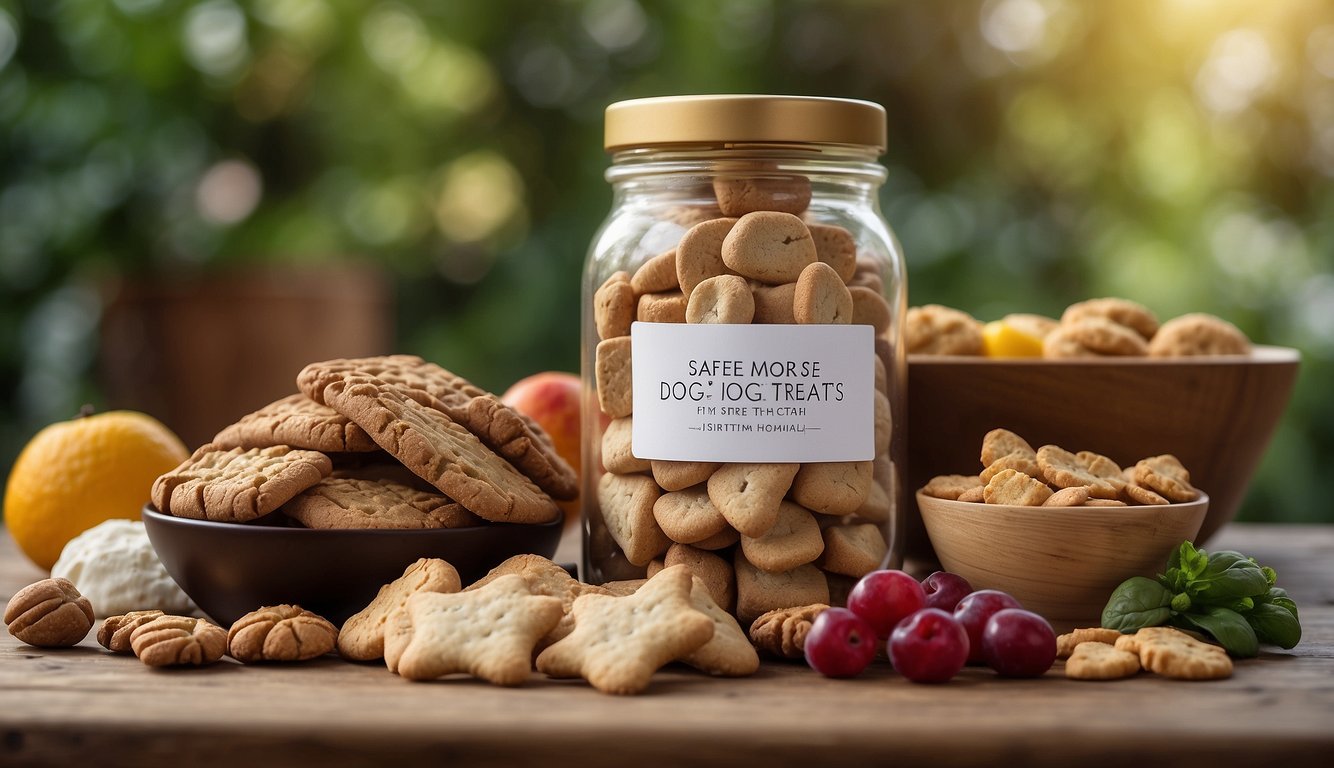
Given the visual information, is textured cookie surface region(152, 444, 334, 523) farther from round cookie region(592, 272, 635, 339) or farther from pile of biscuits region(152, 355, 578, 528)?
round cookie region(592, 272, 635, 339)

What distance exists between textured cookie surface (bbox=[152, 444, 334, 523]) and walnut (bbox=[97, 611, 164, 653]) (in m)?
0.09

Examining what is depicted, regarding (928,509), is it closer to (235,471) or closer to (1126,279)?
(235,471)

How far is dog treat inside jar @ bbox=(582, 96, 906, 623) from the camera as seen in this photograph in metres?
1.02

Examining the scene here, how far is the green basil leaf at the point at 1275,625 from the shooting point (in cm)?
99

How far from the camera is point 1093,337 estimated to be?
4.29 feet

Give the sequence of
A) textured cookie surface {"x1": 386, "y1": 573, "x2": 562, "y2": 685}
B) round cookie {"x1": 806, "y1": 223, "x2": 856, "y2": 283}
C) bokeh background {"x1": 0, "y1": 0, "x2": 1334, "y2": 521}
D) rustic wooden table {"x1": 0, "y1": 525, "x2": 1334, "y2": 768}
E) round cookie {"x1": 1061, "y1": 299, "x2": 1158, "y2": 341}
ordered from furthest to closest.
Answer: bokeh background {"x1": 0, "y1": 0, "x2": 1334, "y2": 521}
round cookie {"x1": 1061, "y1": 299, "x2": 1158, "y2": 341}
round cookie {"x1": 806, "y1": 223, "x2": 856, "y2": 283}
textured cookie surface {"x1": 386, "y1": 573, "x2": 562, "y2": 685}
rustic wooden table {"x1": 0, "y1": 525, "x2": 1334, "y2": 768}

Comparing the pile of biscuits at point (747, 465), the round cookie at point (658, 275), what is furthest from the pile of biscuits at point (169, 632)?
the round cookie at point (658, 275)

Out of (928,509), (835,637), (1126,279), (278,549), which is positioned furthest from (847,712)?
(1126,279)

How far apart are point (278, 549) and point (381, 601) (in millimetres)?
96

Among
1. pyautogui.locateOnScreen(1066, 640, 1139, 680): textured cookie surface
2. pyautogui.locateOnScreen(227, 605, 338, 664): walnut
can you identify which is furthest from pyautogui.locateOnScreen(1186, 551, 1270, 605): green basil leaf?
pyautogui.locateOnScreen(227, 605, 338, 664): walnut

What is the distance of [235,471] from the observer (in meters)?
1.05

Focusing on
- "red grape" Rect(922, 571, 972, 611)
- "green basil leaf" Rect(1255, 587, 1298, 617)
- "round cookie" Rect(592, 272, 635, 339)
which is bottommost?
"green basil leaf" Rect(1255, 587, 1298, 617)

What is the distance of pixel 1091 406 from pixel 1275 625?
0.31m

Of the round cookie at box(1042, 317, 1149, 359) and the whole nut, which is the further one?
the round cookie at box(1042, 317, 1149, 359)
